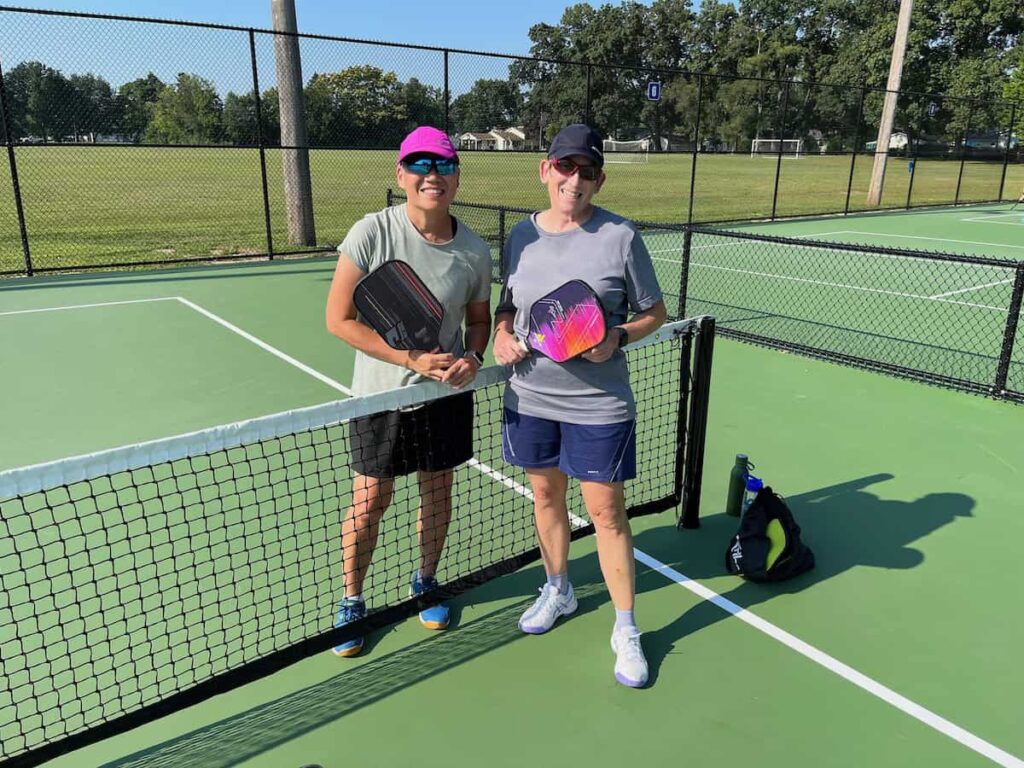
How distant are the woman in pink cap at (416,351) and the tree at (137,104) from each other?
12124 millimetres

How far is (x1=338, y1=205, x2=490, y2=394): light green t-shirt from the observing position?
8.87 ft

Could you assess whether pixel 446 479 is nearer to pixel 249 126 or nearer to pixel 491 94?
pixel 249 126

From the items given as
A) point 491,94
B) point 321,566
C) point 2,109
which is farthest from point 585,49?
point 321,566

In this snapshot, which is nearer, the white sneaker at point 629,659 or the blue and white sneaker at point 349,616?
the white sneaker at point 629,659

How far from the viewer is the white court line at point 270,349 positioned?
6371 mm

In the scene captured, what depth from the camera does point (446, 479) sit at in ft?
10.4

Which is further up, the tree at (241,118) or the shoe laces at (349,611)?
the tree at (241,118)

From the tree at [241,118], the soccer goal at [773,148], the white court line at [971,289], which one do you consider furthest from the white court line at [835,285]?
the tree at [241,118]

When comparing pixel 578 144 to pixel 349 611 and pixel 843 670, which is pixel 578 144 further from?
pixel 843 670

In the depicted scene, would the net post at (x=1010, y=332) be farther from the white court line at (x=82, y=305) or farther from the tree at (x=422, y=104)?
the tree at (x=422, y=104)

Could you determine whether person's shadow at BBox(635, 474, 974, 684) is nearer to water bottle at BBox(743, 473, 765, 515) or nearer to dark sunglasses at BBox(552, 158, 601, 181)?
water bottle at BBox(743, 473, 765, 515)

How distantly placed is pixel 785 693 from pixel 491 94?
50.1ft

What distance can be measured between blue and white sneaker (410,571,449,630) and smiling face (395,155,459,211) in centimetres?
159

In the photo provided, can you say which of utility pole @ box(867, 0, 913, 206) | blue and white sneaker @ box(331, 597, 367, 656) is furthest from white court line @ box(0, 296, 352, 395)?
utility pole @ box(867, 0, 913, 206)
